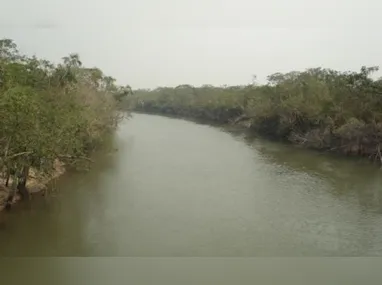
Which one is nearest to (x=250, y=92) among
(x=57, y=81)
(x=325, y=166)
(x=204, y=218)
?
(x=325, y=166)

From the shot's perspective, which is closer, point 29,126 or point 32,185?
point 29,126

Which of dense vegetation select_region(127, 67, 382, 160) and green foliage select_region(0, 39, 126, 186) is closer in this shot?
green foliage select_region(0, 39, 126, 186)

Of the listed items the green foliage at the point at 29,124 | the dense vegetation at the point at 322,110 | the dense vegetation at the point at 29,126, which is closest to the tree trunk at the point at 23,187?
the dense vegetation at the point at 29,126

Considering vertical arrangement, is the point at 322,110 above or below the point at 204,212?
above

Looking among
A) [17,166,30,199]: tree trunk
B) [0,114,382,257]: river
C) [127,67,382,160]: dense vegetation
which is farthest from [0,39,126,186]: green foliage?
[127,67,382,160]: dense vegetation

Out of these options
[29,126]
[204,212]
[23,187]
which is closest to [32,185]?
[23,187]

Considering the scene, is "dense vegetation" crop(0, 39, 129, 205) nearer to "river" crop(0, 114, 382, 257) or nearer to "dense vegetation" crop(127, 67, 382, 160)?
"river" crop(0, 114, 382, 257)

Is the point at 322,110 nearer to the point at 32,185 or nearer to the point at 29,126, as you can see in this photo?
the point at 32,185

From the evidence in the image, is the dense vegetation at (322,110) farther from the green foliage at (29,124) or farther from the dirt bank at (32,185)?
the dirt bank at (32,185)
